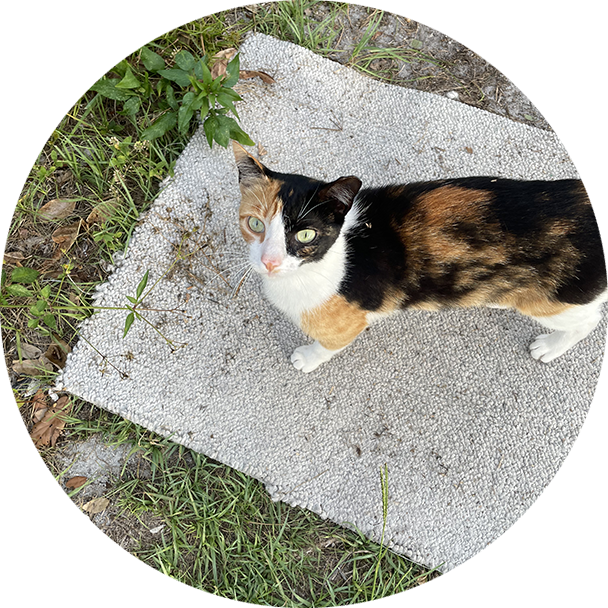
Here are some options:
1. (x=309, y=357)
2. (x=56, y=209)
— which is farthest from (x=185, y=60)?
(x=309, y=357)

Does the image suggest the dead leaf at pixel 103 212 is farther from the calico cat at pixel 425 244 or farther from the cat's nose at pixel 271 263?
the cat's nose at pixel 271 263

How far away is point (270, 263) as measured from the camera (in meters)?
1.23

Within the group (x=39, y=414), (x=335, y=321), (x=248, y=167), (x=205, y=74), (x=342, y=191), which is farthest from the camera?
(x=39, y=414)

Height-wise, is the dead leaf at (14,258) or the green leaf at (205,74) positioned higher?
the green leaf at (205,74)

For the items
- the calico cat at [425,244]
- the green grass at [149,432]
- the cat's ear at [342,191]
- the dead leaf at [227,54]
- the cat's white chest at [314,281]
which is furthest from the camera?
the dead leaf at [227,54]

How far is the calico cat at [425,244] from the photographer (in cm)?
125

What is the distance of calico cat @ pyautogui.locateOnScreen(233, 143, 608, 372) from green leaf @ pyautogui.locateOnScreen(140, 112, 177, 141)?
617mm

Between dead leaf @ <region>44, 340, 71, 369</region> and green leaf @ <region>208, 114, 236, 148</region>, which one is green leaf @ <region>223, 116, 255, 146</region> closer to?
green leaf @ <region>208, 114, 236, 148</region>

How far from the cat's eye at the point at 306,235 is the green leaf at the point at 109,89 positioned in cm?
102

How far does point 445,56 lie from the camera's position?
1.93m

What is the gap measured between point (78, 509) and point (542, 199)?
173 centimetres

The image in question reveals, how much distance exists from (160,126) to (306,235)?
89 centimetres

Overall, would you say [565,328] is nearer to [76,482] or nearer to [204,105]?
[204,105]

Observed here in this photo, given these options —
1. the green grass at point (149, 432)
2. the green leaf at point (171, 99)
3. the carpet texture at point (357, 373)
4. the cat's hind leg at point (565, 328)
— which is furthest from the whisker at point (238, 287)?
the cat's hind leg at point (565, 328)
